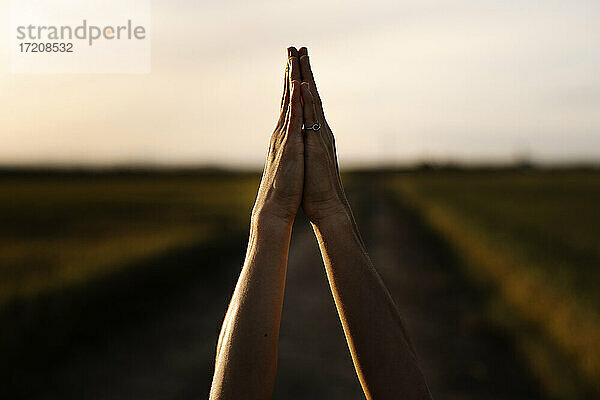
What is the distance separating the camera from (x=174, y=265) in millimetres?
10680

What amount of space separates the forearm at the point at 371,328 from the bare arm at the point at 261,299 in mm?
249

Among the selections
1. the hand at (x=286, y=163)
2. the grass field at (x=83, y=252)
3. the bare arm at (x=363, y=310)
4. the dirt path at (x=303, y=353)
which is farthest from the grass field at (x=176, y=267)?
the bare arm at (x=363, y=310)

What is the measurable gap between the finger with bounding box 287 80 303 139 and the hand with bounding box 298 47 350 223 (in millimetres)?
29

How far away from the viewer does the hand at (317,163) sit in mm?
2688

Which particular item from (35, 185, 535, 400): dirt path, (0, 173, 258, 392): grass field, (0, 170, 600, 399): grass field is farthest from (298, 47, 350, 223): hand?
(0, 173, 258, 392): grass field

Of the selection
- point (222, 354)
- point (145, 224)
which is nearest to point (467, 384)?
point (222, 354)

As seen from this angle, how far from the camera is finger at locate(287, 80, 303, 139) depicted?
2.86 m

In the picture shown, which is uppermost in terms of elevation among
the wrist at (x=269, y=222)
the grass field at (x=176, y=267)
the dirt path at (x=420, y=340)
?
the wrist at (x=269, y=222)

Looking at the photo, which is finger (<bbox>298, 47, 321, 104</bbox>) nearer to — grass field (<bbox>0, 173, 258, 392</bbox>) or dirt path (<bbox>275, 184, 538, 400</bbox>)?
dirt path (<bbox>275, 184, 538, 400</bbox>)

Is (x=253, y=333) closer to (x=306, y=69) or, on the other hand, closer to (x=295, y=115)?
(x=295, y=115)

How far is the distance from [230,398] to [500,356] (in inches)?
198

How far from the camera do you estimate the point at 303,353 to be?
6.36m

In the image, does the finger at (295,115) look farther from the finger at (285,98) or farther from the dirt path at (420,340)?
the dirt path at (420,340)

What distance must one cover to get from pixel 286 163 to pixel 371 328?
85 centimetres
